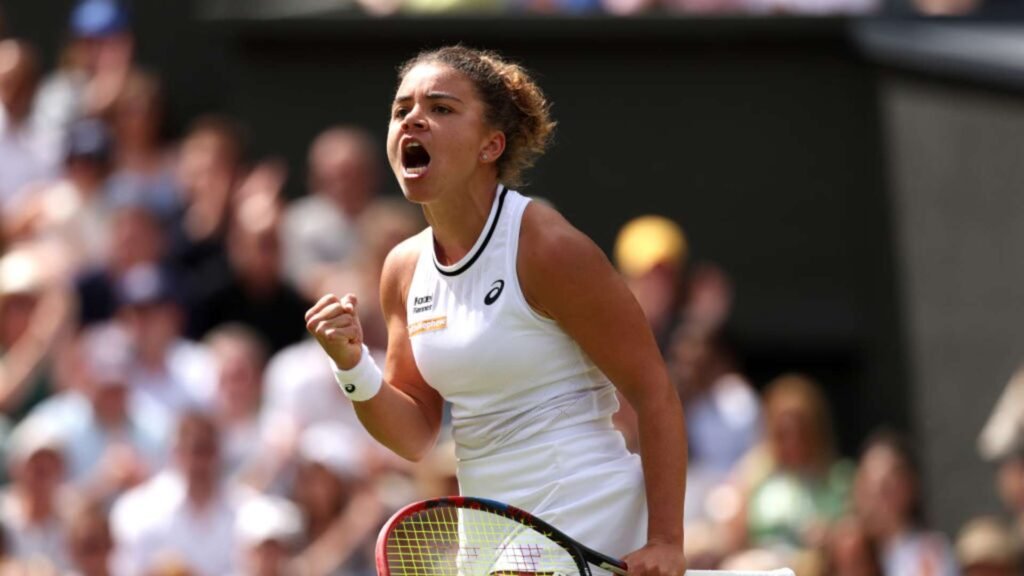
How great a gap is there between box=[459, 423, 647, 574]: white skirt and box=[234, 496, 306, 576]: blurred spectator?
376cm

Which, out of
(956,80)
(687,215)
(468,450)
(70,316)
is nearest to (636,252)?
(687,215)

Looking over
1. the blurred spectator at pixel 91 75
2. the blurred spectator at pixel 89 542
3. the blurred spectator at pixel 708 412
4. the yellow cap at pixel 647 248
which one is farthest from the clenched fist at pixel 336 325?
the blurred spectator at pixel 91 75

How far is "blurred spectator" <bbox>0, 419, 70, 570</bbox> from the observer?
327 inches

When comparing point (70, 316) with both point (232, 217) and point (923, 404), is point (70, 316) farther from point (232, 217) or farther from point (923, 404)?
point (923, 404)

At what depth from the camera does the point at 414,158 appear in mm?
4379

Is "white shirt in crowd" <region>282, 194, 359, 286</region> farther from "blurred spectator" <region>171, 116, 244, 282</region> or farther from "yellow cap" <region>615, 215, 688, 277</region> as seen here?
"yellow cap" <region>615, 215, 688, 277</region>

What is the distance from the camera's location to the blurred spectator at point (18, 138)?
1068 cm

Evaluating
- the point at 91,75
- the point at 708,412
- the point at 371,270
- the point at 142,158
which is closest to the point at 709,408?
the point at 708,412

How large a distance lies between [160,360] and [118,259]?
70cm

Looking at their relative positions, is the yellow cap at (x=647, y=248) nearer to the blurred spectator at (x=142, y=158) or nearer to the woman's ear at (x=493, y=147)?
the blurred spectator at (x=142, y=158)

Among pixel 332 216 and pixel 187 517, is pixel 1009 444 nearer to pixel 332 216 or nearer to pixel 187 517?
pixel 332 216

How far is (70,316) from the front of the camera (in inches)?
373

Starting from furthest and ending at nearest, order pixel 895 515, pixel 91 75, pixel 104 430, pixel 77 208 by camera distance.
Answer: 1. pixel 91 75
2. pixel 77 208
3. pixel 104 430
4. pixel 895 515

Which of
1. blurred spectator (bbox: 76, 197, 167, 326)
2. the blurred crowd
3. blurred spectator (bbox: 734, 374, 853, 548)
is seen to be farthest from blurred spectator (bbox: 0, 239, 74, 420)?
blurred spectator (bbox: 734, 374, 853, 548)
